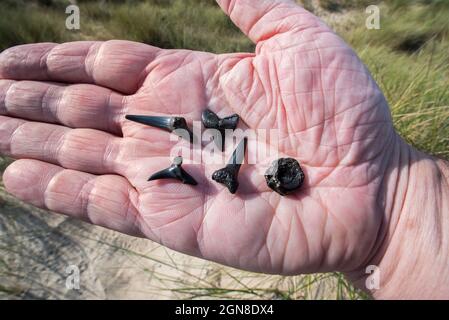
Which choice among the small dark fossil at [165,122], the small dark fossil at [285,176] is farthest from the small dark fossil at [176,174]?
the small dark fossil at [285,176]

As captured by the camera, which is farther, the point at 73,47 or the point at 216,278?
the point at 216,278

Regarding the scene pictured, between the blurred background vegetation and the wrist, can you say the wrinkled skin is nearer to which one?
the wrist

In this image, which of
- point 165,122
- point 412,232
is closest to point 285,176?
point 412,232

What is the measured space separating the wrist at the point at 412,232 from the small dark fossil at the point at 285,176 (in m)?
0.67

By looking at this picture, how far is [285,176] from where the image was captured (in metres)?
3.46

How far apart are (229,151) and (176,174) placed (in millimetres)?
557

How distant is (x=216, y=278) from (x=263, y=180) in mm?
1680

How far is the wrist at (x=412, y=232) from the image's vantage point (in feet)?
10.6

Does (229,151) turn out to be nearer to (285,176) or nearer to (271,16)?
(285,176)

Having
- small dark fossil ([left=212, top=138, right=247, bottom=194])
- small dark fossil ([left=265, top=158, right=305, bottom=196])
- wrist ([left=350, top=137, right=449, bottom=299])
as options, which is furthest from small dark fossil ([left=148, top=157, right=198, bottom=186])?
wrist ([left=350, top=137, right=449, bottom=299])

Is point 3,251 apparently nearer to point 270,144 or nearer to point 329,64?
point 270,144

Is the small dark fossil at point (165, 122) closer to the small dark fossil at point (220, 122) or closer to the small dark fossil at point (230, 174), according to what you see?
the small dark fossil at point (220, 122)

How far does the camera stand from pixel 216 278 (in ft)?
15.6
